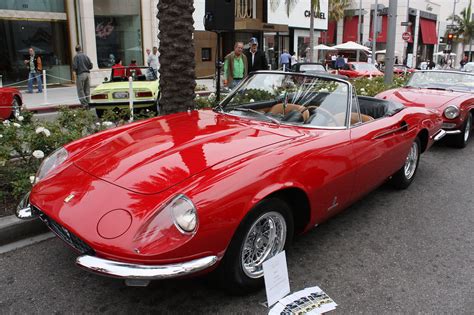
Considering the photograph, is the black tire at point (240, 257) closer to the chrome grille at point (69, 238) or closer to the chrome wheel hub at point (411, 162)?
the chrome grille at point (69, 238)

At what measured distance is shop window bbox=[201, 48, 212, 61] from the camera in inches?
1009

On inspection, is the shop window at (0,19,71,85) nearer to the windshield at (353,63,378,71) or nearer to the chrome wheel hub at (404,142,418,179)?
the windshield at (353,63,378,71)

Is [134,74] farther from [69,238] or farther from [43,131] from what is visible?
[69,238]

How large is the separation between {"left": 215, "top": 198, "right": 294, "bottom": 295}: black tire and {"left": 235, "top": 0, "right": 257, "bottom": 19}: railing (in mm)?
26153

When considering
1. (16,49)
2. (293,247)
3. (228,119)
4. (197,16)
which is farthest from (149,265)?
(197,16)

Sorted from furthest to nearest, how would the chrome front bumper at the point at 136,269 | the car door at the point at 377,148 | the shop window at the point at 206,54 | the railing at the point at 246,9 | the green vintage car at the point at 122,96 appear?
1. the railing at the point at 246,9
2. the shop window at the point at 206,54
3. the green vintage car at the point at 122,96
4. the car door at the point at 377,148
5. the chrome front bumper at the point at 136,269

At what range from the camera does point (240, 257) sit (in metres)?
2.66

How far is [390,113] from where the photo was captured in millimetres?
4637

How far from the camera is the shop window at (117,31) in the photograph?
20.0 metres

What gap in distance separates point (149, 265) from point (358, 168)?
2060mm

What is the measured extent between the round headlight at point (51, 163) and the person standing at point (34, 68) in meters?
14.4

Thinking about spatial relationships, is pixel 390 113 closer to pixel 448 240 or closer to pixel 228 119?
pixel 448 240

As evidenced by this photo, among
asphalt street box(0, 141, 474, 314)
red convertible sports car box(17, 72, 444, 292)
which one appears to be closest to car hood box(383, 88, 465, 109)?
asphalt street box(0, 141, 474, 314)

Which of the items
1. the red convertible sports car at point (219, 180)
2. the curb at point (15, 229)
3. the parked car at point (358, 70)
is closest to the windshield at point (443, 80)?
the red convertible sports car at point (219, 180)
